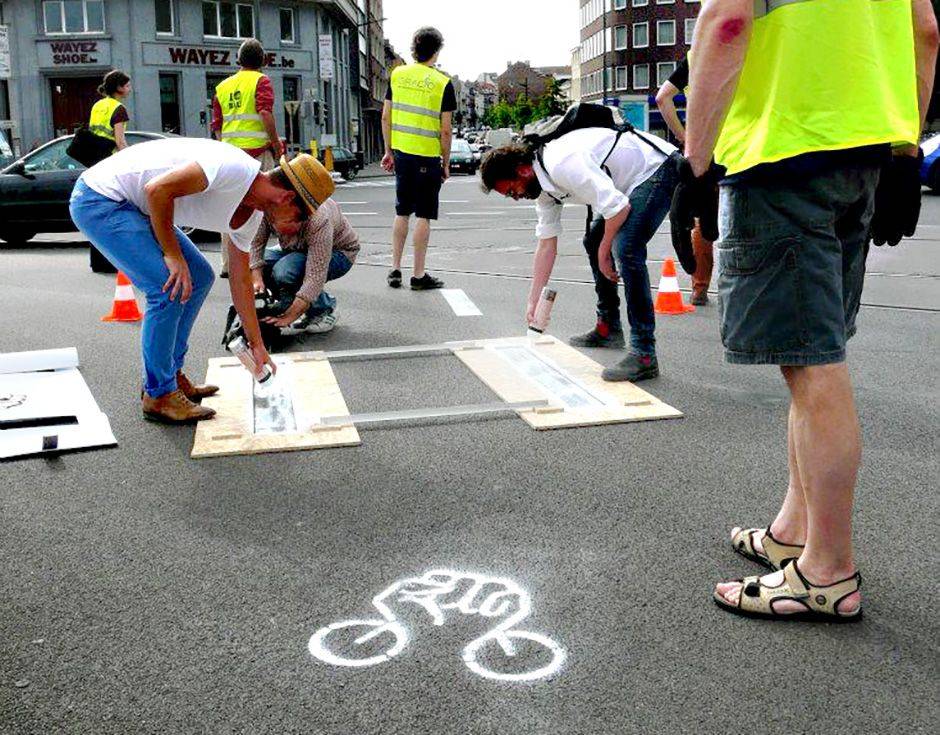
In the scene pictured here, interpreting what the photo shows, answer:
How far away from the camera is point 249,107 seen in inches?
364

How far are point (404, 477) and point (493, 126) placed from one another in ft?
502

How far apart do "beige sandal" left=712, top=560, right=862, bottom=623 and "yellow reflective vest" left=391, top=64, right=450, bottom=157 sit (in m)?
7.06

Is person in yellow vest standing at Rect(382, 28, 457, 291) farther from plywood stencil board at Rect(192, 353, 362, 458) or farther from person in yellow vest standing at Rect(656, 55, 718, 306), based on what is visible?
plywood stencil board at Rect(192, 353, 362, 458)

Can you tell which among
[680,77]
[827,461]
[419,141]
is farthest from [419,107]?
[827,461]

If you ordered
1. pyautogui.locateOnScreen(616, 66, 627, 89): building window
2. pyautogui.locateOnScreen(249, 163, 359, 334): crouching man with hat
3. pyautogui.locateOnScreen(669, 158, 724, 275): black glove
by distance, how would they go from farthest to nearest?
pyautogui.locateOnScreen(616, 66, 627, 89): building window
pyautogui.locateOnScreen(249, 163, 359, 334): crouching man with hat
pyautogui.locateOnScreen(669, 158, 724, 275): black glove

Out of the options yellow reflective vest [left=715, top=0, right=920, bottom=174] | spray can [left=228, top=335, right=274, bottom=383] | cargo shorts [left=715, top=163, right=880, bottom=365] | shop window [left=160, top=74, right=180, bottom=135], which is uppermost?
shop window [left=160, top=74, right=180, bottom=135]

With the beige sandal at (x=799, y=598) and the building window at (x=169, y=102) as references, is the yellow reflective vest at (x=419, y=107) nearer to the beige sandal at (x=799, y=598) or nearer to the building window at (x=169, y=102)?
the beige sandal at (x=799, y=598)

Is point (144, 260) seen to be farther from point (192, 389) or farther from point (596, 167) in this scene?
point (596, 167)

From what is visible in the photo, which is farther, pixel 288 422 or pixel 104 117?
pixel 104 117

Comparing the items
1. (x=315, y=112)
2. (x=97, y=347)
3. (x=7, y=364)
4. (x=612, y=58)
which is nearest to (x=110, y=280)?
(x=97, y=347)

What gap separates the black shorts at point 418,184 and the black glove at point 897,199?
649 centimetres

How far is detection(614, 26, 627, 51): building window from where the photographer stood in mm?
100575

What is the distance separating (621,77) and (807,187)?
103988mm

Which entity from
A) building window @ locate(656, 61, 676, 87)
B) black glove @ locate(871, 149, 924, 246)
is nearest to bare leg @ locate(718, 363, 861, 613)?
black glove @ locate(871, 149, 924, 246)
